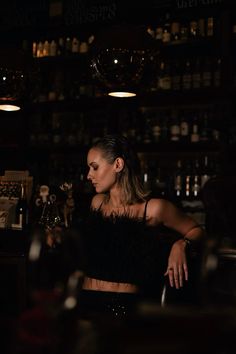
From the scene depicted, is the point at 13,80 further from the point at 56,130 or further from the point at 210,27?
the point at 56,130

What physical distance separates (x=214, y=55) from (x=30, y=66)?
2.06m

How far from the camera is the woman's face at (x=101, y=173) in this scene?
2.79 meters

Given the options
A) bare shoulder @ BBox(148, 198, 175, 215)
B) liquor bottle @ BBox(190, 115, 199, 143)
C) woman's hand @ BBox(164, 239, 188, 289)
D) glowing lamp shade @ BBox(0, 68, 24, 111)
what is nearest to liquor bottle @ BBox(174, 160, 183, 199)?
liquor bottle @ BBox(190, 115, 199, 143)

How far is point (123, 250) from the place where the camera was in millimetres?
2104

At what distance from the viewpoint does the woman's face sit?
9.17 ft

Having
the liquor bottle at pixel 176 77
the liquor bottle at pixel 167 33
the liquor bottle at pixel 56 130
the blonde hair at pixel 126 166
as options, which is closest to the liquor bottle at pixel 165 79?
the liquor bottle at pixel 176 77

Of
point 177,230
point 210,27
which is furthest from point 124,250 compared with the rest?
point 210,27

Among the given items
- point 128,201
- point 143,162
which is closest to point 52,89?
point 143,162

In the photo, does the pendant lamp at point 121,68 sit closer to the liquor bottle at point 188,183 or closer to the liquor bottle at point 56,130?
the liquor bottle at point 188,183

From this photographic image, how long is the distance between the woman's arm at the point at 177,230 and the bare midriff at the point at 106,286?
0.63 feet

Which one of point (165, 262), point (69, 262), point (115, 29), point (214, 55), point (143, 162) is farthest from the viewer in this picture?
point (143, 162)

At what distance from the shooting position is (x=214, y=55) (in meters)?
4.78

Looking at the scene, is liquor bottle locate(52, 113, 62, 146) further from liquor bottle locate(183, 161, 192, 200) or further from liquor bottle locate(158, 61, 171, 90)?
liquor bottle locate(183, 161, 192, 200)

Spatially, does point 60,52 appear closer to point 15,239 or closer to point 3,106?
point 3,106
